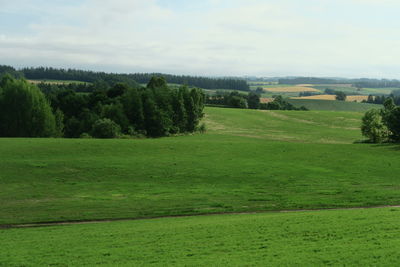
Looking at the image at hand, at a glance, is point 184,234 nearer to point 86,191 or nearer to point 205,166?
point 86,191

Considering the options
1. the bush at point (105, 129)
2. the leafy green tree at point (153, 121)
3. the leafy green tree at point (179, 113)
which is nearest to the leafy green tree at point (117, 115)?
the leafy green tree at point (153, 121)

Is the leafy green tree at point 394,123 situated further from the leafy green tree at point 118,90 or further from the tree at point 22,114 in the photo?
the leafy green tree at point 118,90

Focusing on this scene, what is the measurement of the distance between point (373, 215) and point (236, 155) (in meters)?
28.4

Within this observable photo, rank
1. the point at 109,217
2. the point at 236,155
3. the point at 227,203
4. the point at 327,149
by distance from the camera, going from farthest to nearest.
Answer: the point at 327,149 < the point at 236,155 < the point at 227,203 < the point at 109,217

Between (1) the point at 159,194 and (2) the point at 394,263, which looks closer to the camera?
(2) the point at 394,263

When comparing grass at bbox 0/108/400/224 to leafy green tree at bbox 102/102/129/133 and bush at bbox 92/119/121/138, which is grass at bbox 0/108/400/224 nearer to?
bush at bbox 92/119/121/138

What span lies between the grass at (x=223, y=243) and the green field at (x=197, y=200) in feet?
0.16

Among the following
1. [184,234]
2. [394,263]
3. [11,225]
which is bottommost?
[11,225]

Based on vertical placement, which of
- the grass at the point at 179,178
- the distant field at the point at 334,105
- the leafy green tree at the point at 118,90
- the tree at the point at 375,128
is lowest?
the grass at the point at 179,178

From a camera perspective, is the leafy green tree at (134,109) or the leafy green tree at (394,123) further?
the leafy green tree at (134,109)

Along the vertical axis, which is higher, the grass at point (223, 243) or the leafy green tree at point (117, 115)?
the leafy green tree at point (117, 115)

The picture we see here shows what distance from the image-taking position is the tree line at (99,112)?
71.4 meters

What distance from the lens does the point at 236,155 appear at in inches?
1937

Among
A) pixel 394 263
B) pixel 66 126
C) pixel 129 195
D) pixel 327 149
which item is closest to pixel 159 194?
pixel 129 195
